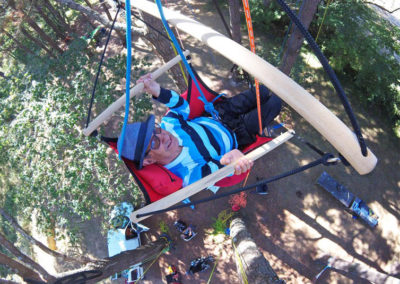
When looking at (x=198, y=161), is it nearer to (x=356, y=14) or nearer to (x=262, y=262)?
(x=262, y=262)

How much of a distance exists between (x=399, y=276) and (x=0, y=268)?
22.1ft

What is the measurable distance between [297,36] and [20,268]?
4087 mm

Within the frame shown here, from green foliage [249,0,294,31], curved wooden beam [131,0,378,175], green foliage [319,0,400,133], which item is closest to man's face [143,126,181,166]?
curved wooden beam [131,0,378,175]

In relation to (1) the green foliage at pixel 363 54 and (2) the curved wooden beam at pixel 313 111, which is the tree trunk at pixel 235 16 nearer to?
(1) the green foliage at pixel 363 54

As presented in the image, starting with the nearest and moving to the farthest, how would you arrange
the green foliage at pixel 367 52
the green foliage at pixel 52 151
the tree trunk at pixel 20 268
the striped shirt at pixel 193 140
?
1. the striped shirt at pixel 193 140
2. the tree trunk at pixel 20 268
3. the green foliage at pixel 52 151
4. the green foliage at pixel 367 52

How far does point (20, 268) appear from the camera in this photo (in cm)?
A: 249

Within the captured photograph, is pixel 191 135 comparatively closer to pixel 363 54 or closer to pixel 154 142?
pixel 154 142

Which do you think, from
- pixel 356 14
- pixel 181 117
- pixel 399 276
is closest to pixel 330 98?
pixel 356 14

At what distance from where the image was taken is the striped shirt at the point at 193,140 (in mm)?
1979

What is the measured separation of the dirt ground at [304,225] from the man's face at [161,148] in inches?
93.4

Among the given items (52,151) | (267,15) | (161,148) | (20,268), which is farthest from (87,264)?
(267,15)

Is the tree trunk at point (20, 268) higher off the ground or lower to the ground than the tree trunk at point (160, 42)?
lower

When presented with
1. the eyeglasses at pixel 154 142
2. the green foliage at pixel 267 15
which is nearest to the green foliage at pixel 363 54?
the green foliage at pixel 267 15

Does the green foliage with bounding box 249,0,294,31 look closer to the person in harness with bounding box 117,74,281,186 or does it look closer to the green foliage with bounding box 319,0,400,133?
the green foliage with bounding box 319,0,400,133
